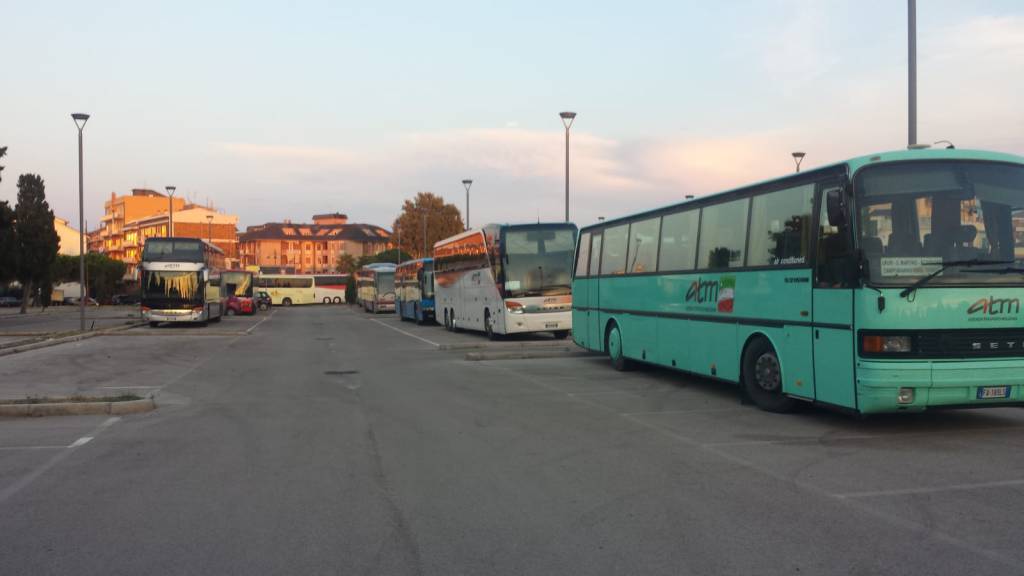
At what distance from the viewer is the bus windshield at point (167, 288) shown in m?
39.4

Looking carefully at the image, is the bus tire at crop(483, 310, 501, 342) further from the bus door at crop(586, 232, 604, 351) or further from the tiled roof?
the tiled roof

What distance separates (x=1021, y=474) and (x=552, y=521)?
14.0ft

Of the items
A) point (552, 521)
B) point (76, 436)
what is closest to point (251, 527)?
point (552, 521)

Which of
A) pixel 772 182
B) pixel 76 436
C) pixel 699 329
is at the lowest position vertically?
pixel 76 436

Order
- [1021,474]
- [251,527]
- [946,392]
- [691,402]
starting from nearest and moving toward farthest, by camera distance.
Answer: [251,527], [1021,474], [946,392], [691,402]

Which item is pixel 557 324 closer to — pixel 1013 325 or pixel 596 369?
pixel 596 369

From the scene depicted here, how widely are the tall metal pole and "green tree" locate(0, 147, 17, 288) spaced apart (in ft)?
143

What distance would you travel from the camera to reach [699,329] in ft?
44.5

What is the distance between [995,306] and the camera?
9227 mm

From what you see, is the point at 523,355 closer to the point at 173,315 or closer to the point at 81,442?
the point at 81,442

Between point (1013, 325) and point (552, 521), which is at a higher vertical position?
point (1013, 325)

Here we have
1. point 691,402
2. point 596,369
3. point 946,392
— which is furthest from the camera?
point 596,369

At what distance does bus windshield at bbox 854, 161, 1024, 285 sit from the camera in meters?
9.20

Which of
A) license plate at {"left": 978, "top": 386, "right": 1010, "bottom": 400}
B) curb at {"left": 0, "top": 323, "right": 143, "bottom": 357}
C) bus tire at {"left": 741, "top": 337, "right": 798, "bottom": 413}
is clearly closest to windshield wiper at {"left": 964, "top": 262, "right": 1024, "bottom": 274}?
license plate at {"left": 978, "top": 386, "right": 1010, "bottom": 400}
